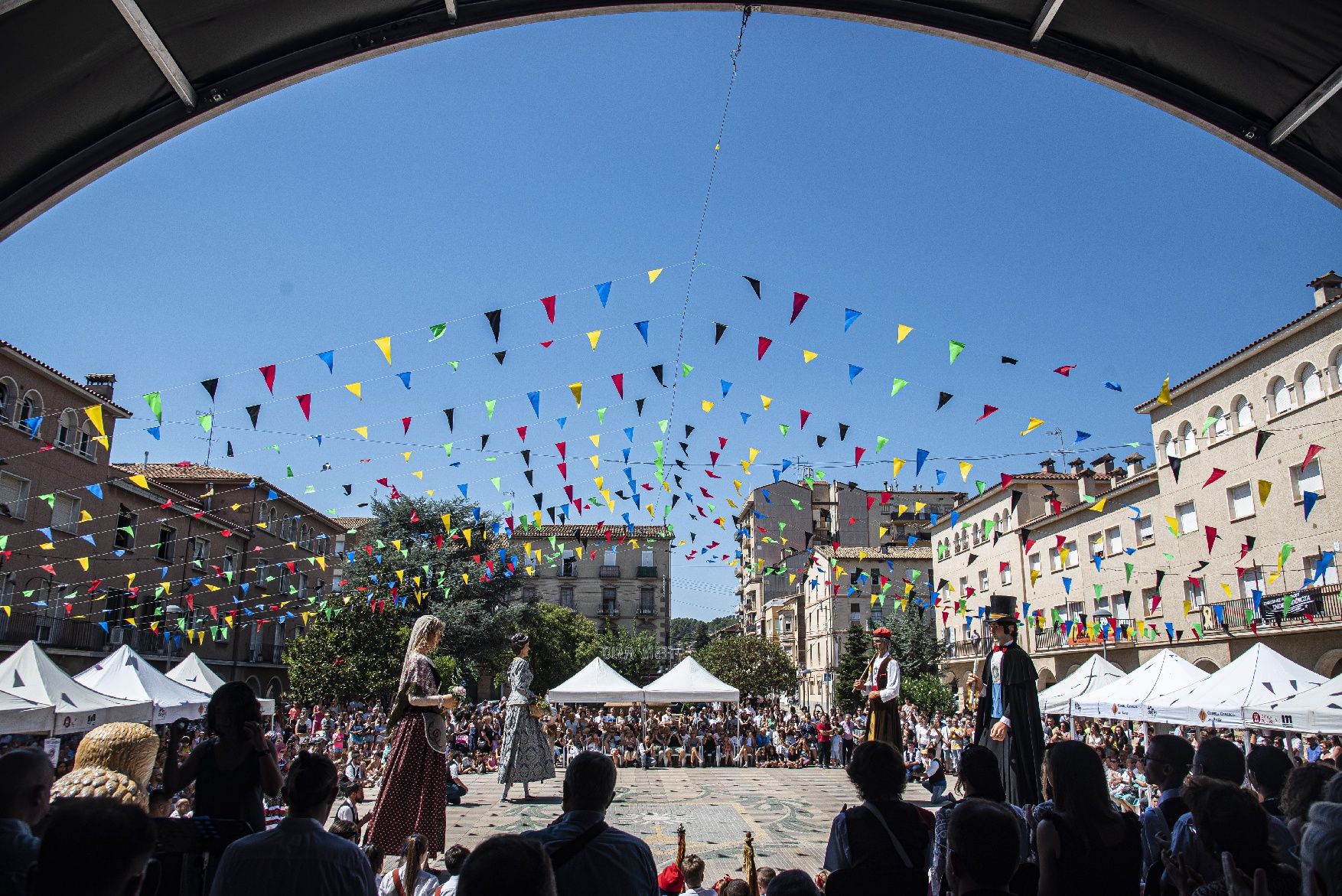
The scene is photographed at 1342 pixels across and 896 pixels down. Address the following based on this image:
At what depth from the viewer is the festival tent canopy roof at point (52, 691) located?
11.8 m

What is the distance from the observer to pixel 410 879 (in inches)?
187

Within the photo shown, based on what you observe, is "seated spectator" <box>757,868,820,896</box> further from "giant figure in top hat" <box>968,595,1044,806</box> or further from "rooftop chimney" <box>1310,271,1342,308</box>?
"rooftop chimney" <box>1310,271,1342,308</box>

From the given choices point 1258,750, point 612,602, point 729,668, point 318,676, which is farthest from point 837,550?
point 1258,750

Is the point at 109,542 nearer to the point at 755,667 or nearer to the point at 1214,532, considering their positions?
the point at 1214,532

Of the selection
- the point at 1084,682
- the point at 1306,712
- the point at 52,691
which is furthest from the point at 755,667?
the point at 52,691

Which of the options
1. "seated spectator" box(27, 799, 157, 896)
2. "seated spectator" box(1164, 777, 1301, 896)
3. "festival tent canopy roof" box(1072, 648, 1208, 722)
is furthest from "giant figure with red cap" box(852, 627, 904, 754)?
"festival tent canopy roof" box(1072, 648, 1208, 722)

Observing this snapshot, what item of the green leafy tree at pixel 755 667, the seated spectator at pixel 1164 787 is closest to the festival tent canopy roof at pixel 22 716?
the seated spectator at pixel 1164 787

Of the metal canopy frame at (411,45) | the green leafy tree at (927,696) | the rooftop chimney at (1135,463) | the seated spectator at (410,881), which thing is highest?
the rooftop chimney at (1135,463)

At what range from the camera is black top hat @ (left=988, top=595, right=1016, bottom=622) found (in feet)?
21.0

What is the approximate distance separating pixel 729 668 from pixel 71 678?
4315 centimetres

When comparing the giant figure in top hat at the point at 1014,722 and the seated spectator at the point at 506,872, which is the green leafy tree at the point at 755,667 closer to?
the giant figure in top hat at the point at 1014,722

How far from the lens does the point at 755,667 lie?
5278 centimetres

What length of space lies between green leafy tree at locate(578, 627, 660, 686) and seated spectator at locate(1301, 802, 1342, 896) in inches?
2329

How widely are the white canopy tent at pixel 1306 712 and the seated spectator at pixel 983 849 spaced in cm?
1264
